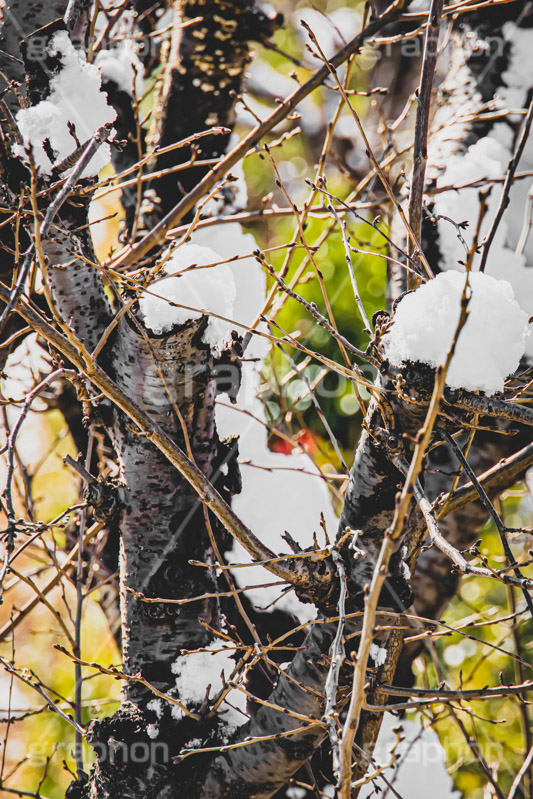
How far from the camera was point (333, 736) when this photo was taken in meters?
0.67

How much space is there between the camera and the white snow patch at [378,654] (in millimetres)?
992

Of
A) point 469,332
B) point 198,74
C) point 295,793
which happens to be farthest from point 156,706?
point 198,74

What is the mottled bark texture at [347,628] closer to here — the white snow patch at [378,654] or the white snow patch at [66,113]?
the white snow patch at [378,654]

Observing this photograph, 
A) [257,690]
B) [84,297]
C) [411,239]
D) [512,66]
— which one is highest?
[512,66]

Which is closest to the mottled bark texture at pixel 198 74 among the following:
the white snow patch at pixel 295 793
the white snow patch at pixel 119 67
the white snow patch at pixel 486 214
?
the white snow patch at pixel 119 67

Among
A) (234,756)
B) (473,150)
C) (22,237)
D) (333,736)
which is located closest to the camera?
(333,736)

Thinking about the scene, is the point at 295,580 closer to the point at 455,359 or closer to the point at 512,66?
the point at 455,359

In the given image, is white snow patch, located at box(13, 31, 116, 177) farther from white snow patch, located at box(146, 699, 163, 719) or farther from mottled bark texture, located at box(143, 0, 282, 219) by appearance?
white snow patch, located at box(146, 699, 163, 719)

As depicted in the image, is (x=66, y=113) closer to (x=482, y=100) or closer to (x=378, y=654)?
(x=378, y=654)

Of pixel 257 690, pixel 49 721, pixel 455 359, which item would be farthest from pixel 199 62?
pixel 49 721

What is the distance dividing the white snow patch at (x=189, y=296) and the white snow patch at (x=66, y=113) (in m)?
0.21

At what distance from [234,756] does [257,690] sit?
0.48 metres

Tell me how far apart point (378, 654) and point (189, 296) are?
0.64m

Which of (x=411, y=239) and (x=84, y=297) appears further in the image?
(x=84, y=297)
